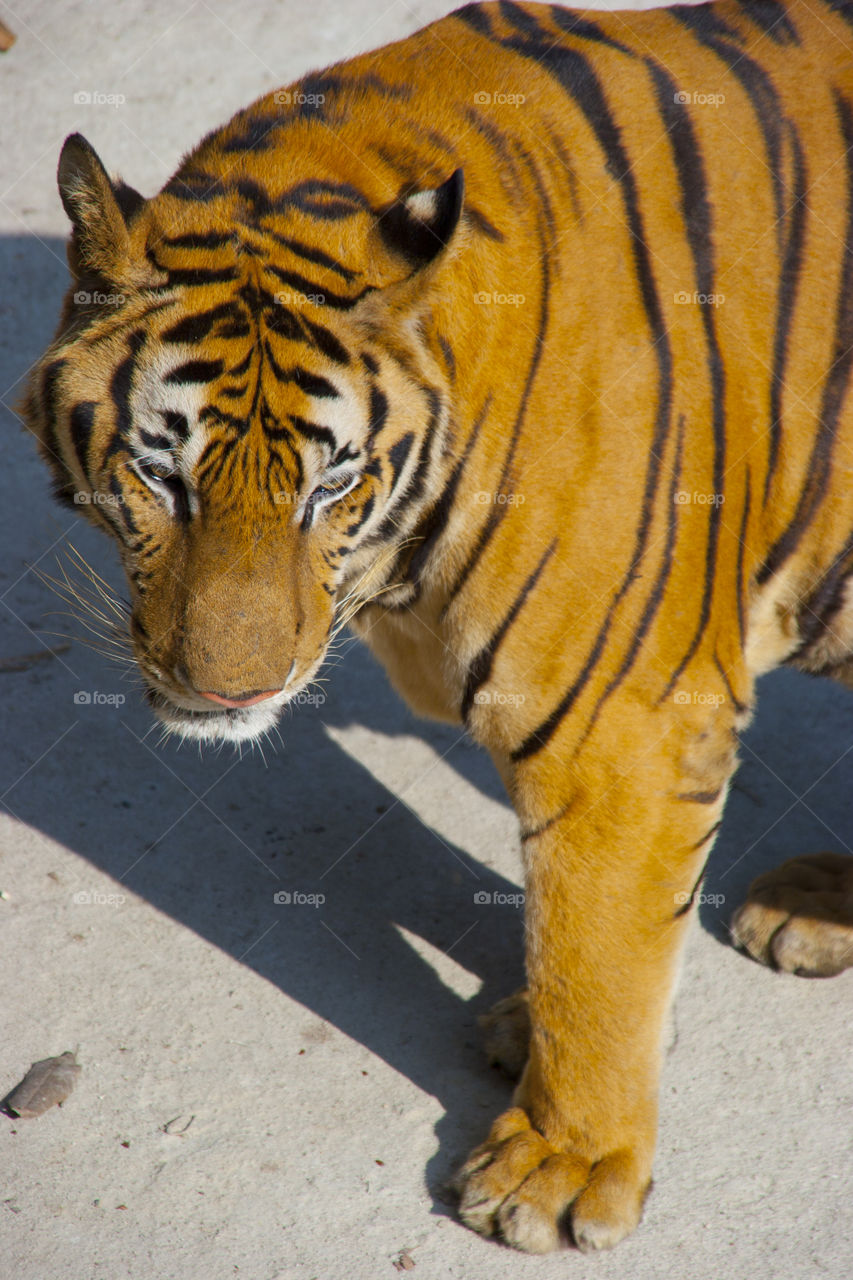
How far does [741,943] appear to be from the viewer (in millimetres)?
3082

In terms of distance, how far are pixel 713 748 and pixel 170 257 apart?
130cm

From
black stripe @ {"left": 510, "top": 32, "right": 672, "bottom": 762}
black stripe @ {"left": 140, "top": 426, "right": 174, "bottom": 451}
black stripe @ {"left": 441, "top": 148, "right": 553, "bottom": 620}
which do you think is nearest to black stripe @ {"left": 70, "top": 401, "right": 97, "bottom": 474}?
black stripe @ {"left": 140, "top": 426, "right": 174, "bottom": 451}

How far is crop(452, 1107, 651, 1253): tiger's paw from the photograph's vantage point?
7.69 ft

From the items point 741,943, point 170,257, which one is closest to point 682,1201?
point 741,943

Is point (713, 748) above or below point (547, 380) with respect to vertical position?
below

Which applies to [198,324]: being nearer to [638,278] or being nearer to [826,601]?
[638,278]

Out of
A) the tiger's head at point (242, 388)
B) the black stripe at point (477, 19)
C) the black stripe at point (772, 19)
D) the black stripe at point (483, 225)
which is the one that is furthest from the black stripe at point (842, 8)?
the tiger's head at point (242, 388)

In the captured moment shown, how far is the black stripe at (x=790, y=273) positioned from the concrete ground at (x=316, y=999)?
1.53 meters

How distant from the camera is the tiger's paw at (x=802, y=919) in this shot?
2982 mm

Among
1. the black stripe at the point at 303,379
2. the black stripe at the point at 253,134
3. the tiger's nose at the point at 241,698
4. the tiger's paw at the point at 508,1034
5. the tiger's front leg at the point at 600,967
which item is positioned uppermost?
the black stripe at the point at 253,134

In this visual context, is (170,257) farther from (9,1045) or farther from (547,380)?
(9,1045)

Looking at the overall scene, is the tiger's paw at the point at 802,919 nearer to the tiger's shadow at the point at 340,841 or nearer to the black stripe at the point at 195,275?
the tiger's shadow at the point at 340,841

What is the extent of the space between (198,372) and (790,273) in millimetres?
1145

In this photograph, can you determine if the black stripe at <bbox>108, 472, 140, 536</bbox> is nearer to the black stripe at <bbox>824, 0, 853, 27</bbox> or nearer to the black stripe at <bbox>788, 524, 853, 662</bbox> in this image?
the black stripe at <bbox>788, 524, 853, 662</bbox>
